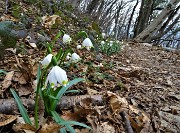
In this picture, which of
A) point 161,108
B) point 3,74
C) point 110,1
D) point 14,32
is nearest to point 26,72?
point 3,74

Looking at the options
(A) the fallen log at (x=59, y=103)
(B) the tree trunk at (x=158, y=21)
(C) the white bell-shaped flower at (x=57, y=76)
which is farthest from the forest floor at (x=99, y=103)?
(B) the tree trunk at (x=158, y=21)

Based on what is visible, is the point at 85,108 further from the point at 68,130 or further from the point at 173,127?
the point at 173,127

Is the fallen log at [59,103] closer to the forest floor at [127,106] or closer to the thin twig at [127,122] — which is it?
the forest floor at [127,106]

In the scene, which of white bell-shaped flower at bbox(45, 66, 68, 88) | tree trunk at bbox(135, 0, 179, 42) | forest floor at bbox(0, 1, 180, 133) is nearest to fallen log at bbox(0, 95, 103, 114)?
forest floor at bbox(0, 1, 180, 133)

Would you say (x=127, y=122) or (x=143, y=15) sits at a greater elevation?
(x=143, y=15)

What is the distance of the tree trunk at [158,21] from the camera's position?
29.1ft

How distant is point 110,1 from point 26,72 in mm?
22638

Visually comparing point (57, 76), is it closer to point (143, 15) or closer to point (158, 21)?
point (158, 21)

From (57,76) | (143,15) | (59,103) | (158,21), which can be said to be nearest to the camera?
(57,76)

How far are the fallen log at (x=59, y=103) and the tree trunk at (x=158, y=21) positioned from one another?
7.98 metres

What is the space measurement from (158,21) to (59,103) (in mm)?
8409

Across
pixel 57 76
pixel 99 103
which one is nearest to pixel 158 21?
pixel 99 103

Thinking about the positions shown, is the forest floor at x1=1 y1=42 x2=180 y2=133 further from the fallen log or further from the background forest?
the background forest

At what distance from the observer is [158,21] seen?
30.2 feet
